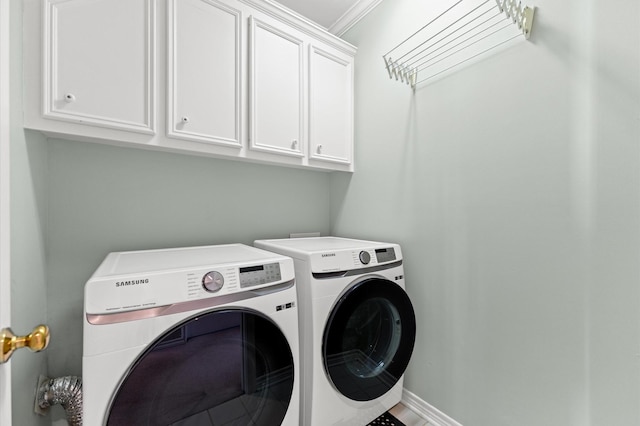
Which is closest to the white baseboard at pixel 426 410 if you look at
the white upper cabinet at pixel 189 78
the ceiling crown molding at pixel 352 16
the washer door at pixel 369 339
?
the washer door at pixel 369 339

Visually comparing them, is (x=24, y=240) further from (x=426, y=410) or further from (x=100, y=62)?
(x=426, y=410)

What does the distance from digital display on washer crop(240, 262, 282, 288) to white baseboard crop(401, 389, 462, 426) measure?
118cm

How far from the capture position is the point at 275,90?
62.8 inches

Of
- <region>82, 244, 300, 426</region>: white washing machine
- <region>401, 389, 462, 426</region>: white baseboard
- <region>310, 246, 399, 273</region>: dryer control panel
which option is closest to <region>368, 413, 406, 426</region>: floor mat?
<region>401, 389, 462, 426</region>: white baseboard

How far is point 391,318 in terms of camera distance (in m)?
1.49

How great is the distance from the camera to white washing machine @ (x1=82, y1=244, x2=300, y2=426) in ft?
2.60

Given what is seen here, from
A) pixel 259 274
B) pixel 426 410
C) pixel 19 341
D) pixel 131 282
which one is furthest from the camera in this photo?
pixel 426 410

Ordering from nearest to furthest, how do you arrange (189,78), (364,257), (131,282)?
(131,282) < (189,78) < (364,257)

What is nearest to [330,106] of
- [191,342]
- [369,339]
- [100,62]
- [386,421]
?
[100,62]

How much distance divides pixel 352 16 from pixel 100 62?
1.61 metres

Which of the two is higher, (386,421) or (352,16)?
(352,16)

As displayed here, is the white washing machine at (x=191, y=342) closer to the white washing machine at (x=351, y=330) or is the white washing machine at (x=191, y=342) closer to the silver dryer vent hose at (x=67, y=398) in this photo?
the white washing machine at (x=351, y=330)

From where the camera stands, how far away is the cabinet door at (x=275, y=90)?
4.98 feet

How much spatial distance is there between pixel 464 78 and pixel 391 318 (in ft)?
4.32
